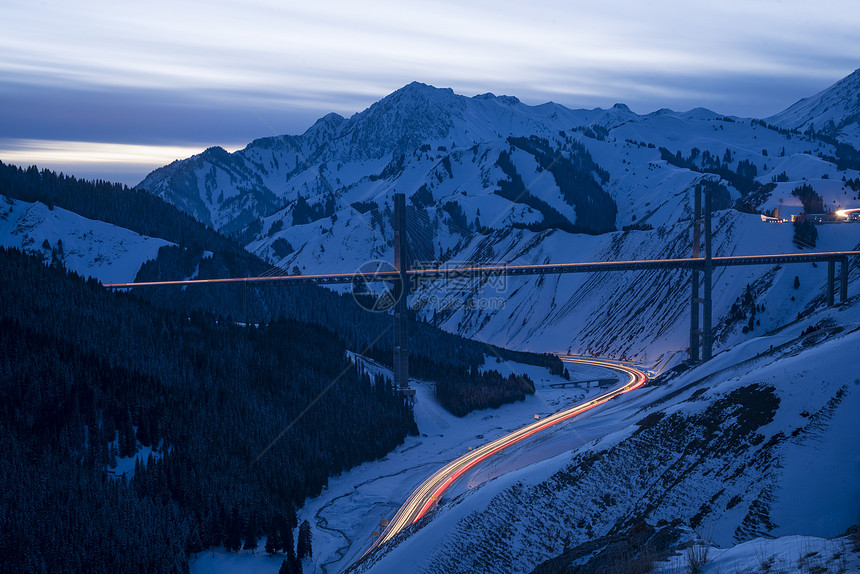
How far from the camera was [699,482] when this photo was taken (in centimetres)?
4256

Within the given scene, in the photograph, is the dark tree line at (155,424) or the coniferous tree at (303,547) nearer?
the dark tree line at (155,424)

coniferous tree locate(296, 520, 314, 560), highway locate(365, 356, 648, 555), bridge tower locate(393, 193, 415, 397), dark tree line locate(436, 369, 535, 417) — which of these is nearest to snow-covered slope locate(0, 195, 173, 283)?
bridge tower locate(393, 193, 415, 397)

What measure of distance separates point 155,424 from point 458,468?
30979mm

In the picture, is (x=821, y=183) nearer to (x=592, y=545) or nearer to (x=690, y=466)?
(x=690, y=466)

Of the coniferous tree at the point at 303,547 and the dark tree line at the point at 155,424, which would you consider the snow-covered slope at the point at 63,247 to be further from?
the coniferous tree at the point at 303,547

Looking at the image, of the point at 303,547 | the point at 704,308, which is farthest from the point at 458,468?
the point at 704,308

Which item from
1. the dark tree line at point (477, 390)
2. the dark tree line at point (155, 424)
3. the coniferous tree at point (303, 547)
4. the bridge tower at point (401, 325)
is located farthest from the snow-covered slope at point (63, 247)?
the coniferous tree at point (303, 547)

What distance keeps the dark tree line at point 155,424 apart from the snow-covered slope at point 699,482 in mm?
24589

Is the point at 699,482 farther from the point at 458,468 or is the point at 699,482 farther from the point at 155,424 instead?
the point at 155,424

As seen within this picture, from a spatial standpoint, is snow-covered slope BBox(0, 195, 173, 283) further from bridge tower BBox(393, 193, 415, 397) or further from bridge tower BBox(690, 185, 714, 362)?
bridge tower BBox(690, 185, 714, 362)

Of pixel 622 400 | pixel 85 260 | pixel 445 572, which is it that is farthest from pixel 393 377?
pixel 85 260

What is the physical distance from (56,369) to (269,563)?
33.7 m

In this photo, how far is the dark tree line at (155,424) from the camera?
62.9 m

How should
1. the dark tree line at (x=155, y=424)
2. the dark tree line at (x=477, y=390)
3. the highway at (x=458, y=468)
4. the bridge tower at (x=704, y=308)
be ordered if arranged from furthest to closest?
1. the dark tree line at (x=477, y=390)
2. the bridge tower at (x=704, y=308)
3. the highway at (x=458, y=468)
4. the dark tree line at (x=155, y=424)
